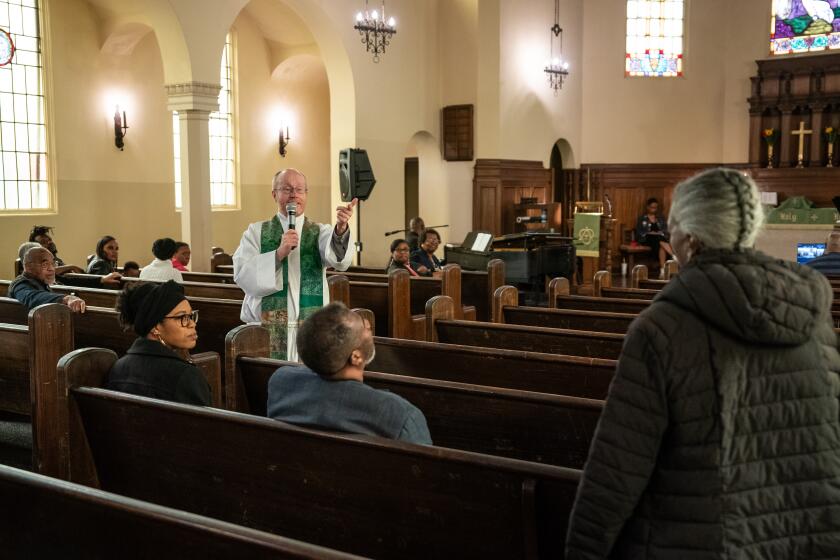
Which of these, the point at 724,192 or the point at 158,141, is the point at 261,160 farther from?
the point at 724,192

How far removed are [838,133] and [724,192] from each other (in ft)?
45.5

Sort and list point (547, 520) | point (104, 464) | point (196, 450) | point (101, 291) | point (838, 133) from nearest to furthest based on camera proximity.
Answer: point (547, 520) < point (196, 450) < point (104, 464) < point (101, 291) < point (838, 133)

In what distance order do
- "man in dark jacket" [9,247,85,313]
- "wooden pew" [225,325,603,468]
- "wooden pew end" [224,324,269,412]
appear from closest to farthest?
"wooden pew" [225,325,603,468] < "wooden pew end" [224,324,269,412] < "man in dark jacket" [9,247,85,313]

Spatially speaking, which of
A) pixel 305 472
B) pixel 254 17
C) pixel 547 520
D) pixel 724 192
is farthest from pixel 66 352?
pixel 254 17

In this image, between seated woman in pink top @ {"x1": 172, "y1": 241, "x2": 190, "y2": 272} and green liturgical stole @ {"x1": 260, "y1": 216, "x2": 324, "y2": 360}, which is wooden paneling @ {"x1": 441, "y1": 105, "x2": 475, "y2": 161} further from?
green liturgical stole @ {"x1": 260, "y1": 216, "x2": 324, "y2": 360}

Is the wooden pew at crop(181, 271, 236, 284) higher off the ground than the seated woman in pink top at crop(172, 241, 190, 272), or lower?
lower

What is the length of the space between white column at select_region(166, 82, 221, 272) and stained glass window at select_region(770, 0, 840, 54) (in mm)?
10089

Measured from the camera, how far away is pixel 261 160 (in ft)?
42.4

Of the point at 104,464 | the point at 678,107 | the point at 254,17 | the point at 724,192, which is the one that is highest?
the point at 254,17

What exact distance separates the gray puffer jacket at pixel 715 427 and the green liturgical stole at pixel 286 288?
3002mm

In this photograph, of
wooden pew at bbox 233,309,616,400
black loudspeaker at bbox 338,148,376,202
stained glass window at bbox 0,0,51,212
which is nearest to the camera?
wooden pew at bbox 233,309,616,400

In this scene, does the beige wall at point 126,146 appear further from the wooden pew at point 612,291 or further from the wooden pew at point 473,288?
the wooden pew at point 612,291

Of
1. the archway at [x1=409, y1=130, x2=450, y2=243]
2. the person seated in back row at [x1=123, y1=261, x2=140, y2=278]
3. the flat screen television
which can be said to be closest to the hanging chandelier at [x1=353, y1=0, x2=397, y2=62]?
the archway at [x1=409, y1=130, x2=450, y2=243]

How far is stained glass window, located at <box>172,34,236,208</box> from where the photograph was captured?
12.2 meters
